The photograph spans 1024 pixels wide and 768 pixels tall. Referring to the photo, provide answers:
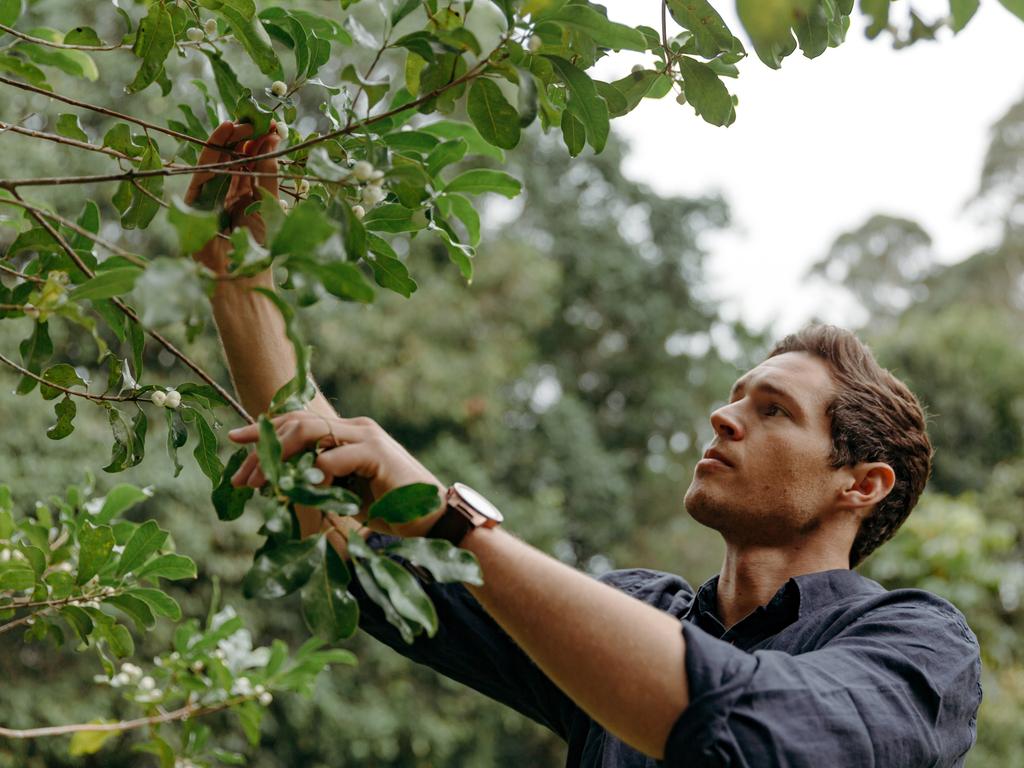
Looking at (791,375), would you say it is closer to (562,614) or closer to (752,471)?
(752,471)

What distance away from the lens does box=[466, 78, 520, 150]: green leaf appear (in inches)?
36.9

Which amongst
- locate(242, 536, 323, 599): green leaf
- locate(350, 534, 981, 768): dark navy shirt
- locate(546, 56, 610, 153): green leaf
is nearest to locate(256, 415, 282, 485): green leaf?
locate(242, 536, 323, 599): green leaf

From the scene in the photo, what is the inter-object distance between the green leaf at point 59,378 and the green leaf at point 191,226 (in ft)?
1.79

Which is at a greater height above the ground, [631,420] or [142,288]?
[142,288]

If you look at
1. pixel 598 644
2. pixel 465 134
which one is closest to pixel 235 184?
pixel 465 134

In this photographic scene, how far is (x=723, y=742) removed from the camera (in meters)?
0.81

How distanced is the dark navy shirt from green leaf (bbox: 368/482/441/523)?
0.23 meters

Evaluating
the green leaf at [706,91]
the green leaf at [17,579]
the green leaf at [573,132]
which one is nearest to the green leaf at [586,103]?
the green leaf at [573,132]

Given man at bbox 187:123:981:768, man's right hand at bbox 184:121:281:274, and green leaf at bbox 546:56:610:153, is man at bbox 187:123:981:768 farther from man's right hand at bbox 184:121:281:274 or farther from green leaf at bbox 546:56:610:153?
green leaf at bbox 546:56:610:153

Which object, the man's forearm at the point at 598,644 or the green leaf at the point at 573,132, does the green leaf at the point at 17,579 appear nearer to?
the man's forearm at the point at 598,644

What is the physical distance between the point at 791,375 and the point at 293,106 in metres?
0.77

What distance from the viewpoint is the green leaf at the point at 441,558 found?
2.55 feet

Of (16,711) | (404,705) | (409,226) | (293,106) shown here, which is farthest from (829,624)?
(404,705)

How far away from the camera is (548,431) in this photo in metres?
11.6
